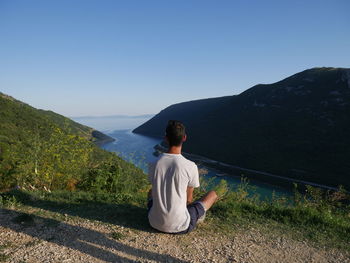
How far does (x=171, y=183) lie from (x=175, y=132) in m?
0.68

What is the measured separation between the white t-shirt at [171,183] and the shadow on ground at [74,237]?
561mm

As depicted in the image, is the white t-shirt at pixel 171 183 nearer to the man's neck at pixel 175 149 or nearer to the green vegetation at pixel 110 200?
the man's neck at pixel 175 149

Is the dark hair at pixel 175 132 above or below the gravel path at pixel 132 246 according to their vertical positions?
above

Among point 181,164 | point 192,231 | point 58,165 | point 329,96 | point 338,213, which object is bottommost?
point 338,213

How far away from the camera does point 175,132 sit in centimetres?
303

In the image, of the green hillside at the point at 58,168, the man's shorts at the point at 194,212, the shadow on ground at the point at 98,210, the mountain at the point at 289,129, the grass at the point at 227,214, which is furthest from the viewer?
the mountain at the point at 289,129

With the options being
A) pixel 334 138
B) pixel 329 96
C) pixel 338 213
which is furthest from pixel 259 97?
pixel 338 213

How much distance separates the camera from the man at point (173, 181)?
3.09 metres

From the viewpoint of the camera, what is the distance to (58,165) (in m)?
6.50

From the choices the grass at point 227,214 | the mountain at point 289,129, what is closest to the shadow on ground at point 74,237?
the grass at point 227,214

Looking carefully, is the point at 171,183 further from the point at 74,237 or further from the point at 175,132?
the point at 74,237

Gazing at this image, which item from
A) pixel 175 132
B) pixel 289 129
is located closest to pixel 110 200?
pixel 175 132

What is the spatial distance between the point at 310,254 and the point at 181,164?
227 centimetres

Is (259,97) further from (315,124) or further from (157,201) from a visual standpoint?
(157,201)
